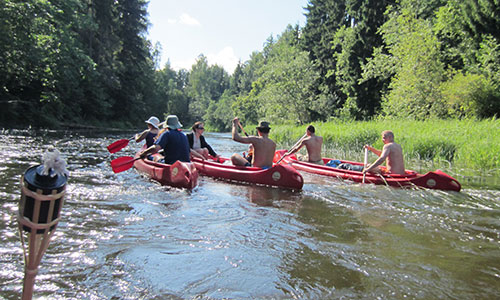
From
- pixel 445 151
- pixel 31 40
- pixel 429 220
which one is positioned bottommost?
pixel 429 220

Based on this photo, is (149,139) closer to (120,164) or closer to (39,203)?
(120,164)

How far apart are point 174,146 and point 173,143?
74 millimetres

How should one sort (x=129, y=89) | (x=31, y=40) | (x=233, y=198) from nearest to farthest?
(x=233, y=198), (x=31, y=40), (x=129, y=89)

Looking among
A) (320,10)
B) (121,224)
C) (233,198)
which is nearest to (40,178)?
(121,224)

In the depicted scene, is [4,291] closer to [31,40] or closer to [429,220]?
[429,220]

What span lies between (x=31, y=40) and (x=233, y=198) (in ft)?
59.5

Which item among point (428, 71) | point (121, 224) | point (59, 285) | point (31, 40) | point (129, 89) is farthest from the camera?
point (129, 89)

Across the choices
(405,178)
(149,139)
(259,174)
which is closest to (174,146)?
(259,174)

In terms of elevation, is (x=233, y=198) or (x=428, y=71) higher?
(x=428, y=71)

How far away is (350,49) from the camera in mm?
28219

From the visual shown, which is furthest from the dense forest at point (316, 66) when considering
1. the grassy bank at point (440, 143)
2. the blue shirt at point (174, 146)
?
the blue shirt at point (174, 146)

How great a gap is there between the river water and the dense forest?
12.2m

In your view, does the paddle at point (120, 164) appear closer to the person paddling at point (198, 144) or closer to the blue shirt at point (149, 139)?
the blue shirt at point (149, 139)

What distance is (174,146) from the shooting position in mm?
7430
